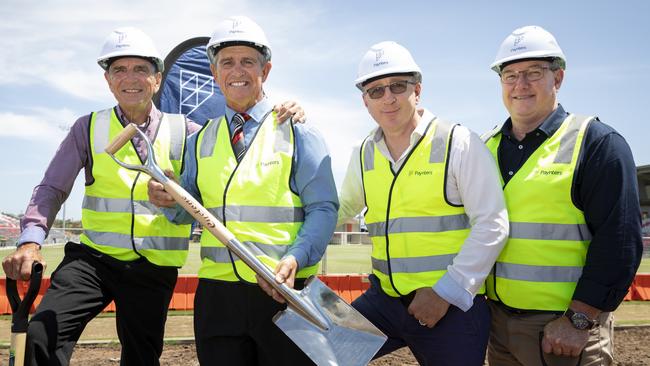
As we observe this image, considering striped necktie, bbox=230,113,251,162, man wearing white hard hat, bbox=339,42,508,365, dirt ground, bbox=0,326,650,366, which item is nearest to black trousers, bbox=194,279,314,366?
man wearing white hard hat, bbox=339,42,508,365

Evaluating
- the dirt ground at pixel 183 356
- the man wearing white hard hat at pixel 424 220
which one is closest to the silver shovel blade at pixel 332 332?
the man wearing white hard hat at pixel 424 220

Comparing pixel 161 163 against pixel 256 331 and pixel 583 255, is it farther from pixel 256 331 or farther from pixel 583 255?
pixel 583 255

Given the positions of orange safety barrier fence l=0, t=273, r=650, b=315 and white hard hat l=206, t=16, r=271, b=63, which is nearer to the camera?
white hard hat l=206, t=16, r=271, b=63

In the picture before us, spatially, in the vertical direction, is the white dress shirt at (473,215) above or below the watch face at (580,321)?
above

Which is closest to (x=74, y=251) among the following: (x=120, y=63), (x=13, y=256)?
(x=13, y=256)

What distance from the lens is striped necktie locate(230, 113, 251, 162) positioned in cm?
312

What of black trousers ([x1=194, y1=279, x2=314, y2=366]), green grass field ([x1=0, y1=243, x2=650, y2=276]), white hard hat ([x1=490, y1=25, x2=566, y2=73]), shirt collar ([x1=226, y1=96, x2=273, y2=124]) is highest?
white hard hat ([x1=490, y1=25, x2=566, y2=73])

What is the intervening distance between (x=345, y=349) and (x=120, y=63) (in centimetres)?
233

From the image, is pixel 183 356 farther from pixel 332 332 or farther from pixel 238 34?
pixel 238 34

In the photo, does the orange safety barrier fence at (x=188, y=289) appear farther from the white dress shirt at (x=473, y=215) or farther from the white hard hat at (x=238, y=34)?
the white hard hat at (x=238, y=34)

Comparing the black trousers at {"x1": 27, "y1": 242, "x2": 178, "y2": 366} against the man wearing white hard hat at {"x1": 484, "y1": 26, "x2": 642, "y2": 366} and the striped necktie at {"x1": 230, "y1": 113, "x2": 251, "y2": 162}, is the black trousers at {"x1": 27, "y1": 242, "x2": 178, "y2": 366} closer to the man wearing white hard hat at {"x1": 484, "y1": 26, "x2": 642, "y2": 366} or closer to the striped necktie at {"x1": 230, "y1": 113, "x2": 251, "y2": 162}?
the striped necktie at {"x1": 230, "y1": 113, "x2": 251, "y2": 162}

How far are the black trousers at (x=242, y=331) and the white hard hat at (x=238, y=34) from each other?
1.31m

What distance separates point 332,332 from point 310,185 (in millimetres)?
781

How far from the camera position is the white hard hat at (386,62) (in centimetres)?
302
